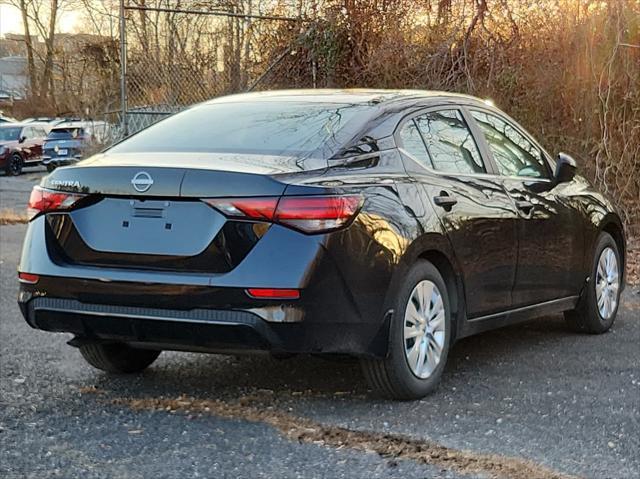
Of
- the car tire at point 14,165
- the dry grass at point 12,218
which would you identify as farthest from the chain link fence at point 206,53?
the car tire at point 14,165

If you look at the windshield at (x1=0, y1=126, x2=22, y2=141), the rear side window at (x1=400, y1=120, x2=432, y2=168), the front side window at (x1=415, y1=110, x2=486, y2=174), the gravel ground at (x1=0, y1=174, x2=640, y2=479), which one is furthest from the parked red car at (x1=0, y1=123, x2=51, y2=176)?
the rear side window at (x1=400, y1=120, x2=432, y2=168)

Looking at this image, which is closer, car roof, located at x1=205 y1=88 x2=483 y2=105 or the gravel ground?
the gravel ground

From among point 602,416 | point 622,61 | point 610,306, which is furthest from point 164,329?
point 622,61

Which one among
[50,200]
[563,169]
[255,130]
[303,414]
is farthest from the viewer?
[563,169]

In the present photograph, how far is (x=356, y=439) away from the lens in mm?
A: 4184

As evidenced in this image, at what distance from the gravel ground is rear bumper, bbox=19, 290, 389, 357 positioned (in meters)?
0.34

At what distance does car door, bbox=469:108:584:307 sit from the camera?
583cm

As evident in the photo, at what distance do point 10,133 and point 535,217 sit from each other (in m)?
27.7

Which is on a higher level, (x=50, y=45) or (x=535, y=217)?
(x=50, y=45)

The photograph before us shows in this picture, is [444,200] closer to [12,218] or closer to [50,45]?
[12,218]

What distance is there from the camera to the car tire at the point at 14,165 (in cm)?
3023

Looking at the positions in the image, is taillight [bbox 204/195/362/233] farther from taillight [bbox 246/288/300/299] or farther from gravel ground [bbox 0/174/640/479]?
gravel ground [bbox 0/174/640/479]

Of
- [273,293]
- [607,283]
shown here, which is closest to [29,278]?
[273,293]

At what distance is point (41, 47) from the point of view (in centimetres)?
4444
